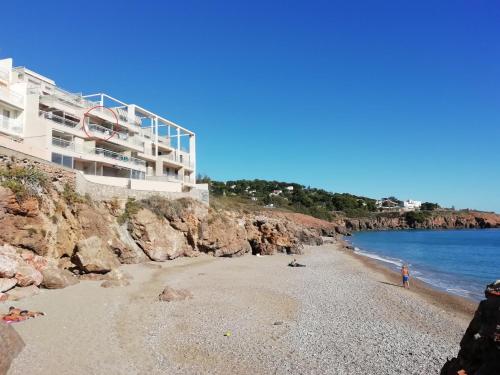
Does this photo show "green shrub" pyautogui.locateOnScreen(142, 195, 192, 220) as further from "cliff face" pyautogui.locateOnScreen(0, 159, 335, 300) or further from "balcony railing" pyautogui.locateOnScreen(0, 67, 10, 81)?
"balcony railing" pyautogui.locateOnScreen(0, 67, 10, 81)

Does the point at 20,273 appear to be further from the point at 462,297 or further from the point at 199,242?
the point at 462,297

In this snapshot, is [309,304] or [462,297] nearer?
[309,304]

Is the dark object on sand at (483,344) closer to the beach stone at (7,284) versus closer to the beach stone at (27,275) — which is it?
the beach stone at (7,284)

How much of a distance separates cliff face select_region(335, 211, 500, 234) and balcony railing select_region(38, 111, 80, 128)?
11974 cm

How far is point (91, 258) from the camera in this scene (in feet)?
65.8

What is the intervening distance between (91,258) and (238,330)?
1027cm

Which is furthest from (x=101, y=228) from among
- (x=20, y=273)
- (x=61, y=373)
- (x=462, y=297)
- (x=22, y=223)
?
(x=462, y=297)

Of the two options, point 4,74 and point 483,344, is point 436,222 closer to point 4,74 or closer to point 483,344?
point 4,74

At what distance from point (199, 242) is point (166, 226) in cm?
479

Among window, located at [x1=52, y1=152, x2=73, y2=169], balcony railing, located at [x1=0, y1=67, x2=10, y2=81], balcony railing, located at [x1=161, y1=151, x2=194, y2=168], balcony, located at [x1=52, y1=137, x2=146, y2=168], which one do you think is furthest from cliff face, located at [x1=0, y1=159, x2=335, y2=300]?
balcony railing, located at [x1=161, y1=151, x2=194, y2=168]

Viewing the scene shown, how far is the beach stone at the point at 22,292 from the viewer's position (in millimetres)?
14887

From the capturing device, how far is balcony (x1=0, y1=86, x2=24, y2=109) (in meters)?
28.8

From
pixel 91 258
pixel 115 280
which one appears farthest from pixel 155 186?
pixel 115 280

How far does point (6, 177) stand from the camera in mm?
19078
